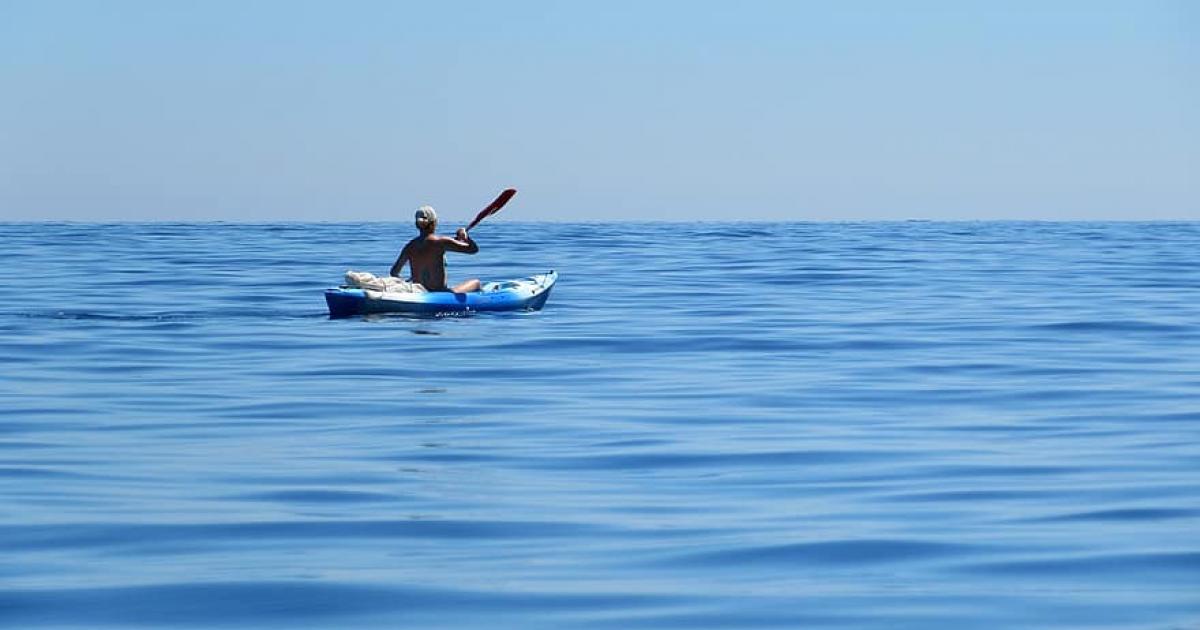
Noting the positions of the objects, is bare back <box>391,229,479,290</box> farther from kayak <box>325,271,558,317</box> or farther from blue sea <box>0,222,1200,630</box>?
blue sea <box>0,222,1200,630</box>

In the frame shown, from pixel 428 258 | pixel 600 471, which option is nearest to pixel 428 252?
pixel 428 258

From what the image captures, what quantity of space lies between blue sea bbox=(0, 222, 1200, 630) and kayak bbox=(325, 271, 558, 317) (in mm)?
280

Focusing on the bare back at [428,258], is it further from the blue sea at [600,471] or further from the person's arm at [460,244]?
the blue sea at [600,471]

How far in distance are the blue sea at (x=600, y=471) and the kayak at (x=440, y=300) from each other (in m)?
0.28

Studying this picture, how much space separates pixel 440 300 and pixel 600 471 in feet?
37.0

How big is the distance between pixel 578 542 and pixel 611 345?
32.9ft

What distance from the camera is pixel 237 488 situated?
28.2ft

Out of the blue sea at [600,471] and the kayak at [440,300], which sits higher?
the kayak at [440,300]

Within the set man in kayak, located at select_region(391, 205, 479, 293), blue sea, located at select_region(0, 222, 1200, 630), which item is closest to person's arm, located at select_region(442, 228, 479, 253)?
man in kayak, located at select_region(391, 205, 479, 293)

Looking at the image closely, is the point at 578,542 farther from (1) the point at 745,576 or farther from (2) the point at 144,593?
(2) the point at 144,593

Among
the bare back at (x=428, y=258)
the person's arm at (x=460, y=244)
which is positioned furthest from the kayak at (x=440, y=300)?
the person's arm at (x=460, y=244)

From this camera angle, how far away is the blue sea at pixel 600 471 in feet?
20.7

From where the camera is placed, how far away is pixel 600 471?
9.16 meters
